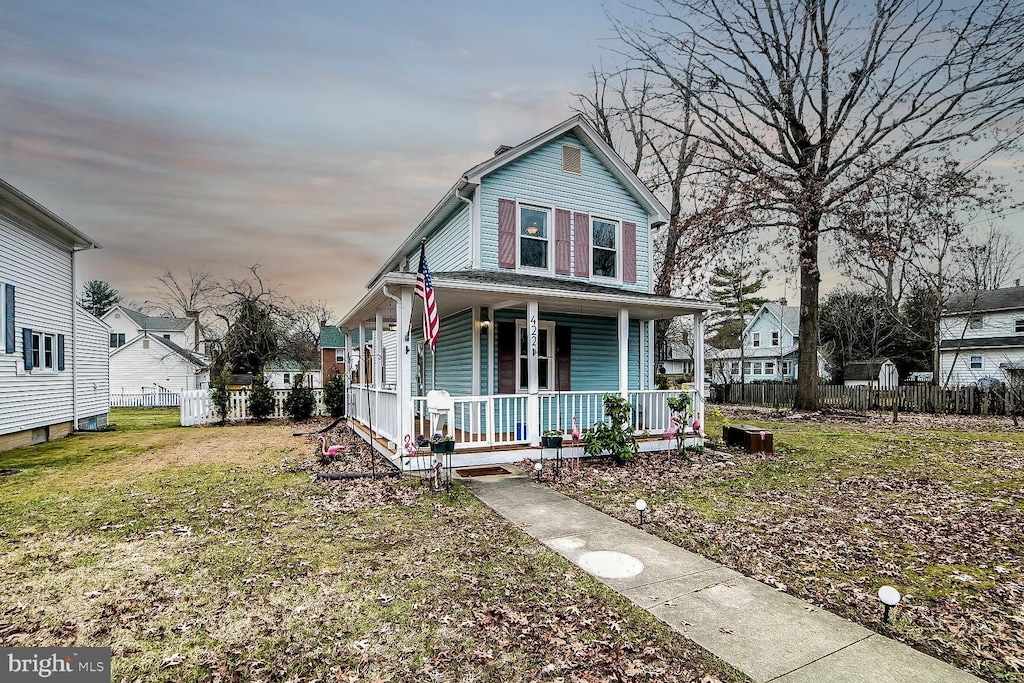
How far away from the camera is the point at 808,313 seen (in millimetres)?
18812

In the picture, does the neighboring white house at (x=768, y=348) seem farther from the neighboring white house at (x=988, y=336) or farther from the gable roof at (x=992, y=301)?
the gable roof at (x=992, y=301)

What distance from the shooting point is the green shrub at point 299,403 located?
1788cm

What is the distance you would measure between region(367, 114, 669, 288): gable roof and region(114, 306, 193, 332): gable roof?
33.2 m

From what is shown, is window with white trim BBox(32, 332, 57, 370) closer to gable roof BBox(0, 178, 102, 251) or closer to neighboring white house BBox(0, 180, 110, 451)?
neighboring white house BBox(0, 180, 110, 451)

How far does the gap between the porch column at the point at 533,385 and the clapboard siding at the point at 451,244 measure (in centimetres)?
275

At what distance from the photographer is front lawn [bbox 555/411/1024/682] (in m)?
3.45

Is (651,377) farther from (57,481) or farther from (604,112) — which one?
(604,112)

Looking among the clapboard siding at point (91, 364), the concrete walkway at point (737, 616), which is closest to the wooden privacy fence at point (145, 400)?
the clapboard siding at point (91, 364)

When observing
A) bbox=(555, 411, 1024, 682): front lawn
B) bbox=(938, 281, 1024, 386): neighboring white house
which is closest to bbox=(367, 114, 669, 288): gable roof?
bbox=(555, 411, 1024, 682): front lawn

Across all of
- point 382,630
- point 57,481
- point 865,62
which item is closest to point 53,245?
point 57,481

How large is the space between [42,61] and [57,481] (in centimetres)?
959

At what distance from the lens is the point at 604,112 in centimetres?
Answer: 2314

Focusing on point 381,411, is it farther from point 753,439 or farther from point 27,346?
point 27,346

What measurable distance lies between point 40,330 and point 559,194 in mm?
14007
